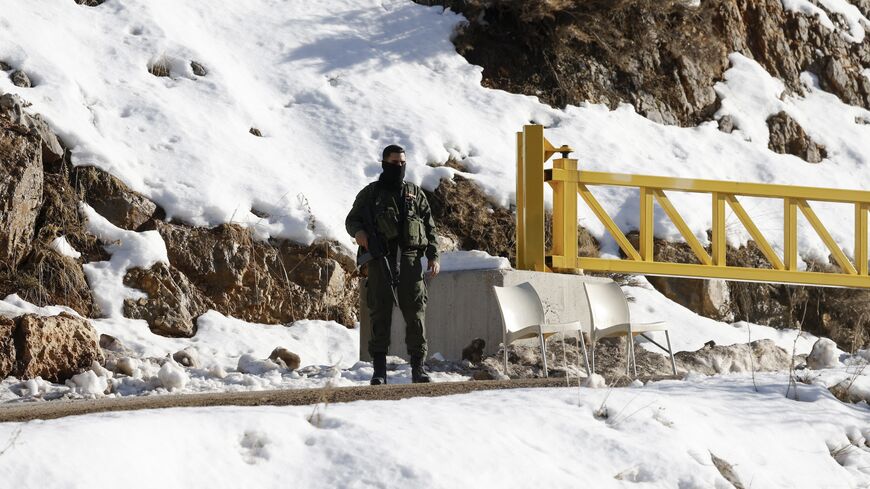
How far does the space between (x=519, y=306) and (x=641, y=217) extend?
261 cm

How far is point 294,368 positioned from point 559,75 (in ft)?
30.4

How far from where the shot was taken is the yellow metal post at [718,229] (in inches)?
455

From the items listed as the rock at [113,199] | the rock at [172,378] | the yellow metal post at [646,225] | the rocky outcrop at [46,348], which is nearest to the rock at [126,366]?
the rocky outcrop at [46,348]

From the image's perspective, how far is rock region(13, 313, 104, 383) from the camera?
9.23m

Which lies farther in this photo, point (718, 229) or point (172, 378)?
point (718, 229)

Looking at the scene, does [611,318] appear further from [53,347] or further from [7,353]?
[7,353]

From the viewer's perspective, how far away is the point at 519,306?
9.30 metres

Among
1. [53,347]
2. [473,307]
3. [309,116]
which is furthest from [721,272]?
[309,116]

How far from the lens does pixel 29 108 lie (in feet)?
42.2

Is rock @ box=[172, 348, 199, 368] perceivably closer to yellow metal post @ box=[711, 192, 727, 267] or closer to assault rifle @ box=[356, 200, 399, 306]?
assault rifle @ box=[356, 200, 399, 306]

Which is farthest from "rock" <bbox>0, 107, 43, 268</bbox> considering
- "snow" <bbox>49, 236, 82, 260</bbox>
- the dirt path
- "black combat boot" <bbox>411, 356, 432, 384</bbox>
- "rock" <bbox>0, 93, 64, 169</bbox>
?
the dirt path

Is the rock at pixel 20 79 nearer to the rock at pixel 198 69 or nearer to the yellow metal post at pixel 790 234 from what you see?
the rock at pixel 198 69

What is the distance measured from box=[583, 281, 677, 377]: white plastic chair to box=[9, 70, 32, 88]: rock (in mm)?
7098

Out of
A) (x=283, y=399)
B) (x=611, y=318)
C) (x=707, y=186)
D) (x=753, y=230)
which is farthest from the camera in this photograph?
(x=753, y=230)
